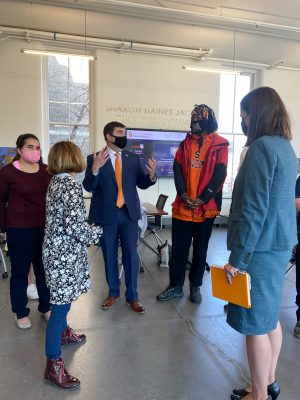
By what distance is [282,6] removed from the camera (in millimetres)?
5219

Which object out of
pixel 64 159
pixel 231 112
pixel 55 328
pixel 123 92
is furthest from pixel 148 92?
pixel 55 328

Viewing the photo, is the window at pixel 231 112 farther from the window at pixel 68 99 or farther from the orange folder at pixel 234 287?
the orange folder at pixel 234 287

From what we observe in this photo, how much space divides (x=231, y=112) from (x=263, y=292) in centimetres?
670

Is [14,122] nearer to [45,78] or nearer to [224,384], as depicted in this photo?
[45,78]

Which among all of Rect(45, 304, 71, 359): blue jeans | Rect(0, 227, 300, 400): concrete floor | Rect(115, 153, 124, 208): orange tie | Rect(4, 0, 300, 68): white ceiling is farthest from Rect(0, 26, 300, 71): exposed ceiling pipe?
Rect(45, 304, 71, 359): blue jeans

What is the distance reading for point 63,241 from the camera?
6.12 ft

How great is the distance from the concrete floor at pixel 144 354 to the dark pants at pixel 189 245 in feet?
0.89

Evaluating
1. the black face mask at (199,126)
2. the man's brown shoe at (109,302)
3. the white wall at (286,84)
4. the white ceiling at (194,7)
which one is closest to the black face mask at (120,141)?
the black face mask at (199,126)

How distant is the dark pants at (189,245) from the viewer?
308 centimetres

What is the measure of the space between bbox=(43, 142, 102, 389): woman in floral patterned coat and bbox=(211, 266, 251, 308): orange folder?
695mm

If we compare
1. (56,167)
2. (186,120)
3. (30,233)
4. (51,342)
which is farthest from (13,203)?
(186,120)

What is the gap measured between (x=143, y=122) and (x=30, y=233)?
4.86 meters

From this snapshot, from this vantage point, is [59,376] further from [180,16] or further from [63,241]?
[180,16]

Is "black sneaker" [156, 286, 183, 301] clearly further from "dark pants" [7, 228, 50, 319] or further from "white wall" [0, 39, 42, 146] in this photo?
"white wall" [0, 39, 42, 146]
